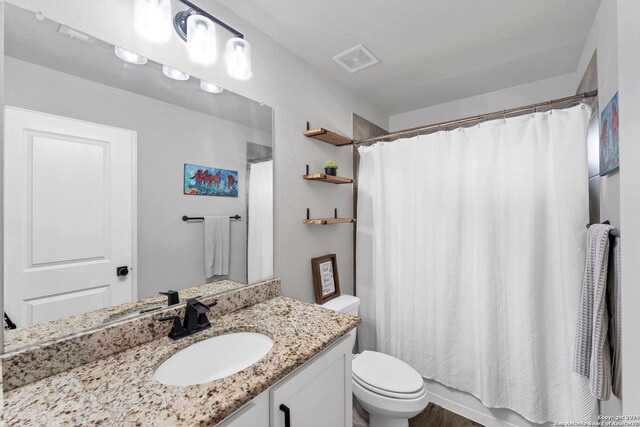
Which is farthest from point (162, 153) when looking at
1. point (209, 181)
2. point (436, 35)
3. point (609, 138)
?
point (609, 138)

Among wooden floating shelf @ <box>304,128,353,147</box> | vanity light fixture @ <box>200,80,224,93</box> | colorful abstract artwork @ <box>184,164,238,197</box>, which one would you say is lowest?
colorful abstract artwork @ <box>184,164,238,197</box>

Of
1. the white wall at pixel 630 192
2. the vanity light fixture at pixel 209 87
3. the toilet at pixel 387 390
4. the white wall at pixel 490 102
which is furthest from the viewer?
the white wall at pixel 490 102

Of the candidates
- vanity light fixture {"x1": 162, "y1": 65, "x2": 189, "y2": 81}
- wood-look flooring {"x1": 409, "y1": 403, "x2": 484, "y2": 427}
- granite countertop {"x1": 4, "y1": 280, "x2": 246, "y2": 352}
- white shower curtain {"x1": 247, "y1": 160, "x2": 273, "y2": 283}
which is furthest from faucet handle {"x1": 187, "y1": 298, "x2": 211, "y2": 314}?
wood-look flooring {"x1": 409, "y1": 403, "x2": 484, "y2": 427}

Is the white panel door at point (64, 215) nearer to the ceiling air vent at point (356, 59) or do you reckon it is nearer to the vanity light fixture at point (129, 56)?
the vanity light fixture at point (129, 56)

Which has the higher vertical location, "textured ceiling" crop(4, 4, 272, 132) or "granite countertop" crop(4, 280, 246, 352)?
"textured ceiling" crop(4, 4, 272, 132)

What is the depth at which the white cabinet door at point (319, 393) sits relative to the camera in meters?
0.86

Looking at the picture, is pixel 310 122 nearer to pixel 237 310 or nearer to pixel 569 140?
pixel 237 310

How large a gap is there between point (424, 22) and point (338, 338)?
5.44 feet

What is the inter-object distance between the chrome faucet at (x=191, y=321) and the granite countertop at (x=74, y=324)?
0.33 ft

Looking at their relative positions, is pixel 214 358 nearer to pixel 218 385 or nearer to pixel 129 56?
pixel 218 385

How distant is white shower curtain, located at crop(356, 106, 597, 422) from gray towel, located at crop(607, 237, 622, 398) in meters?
0.28

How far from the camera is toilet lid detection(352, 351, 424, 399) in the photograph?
1.43 metres

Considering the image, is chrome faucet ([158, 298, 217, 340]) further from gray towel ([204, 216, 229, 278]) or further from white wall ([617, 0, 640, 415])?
white wall ([617, 0, 640, 415])

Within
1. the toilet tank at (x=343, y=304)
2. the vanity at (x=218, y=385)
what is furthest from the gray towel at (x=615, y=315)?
the toilet tank at (x=343, y=304)
